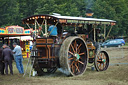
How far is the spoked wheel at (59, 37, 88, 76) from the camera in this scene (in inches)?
387

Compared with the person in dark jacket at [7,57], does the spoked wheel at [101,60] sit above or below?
below

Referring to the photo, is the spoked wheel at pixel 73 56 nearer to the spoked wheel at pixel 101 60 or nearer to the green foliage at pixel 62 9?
the spoked wheel at pixel 101 60

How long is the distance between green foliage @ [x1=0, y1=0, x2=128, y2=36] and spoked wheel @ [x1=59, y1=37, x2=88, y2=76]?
2891cm

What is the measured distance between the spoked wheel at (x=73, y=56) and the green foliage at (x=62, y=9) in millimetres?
28911

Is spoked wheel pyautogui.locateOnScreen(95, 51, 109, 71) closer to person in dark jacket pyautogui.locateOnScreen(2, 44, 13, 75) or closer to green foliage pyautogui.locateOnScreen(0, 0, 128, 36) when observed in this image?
person in dark jacket pyautogui.locateOnScreen(2, 44, 13, 75)

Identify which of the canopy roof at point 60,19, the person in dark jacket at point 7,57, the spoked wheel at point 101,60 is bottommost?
the spoked wheel at point 101,60

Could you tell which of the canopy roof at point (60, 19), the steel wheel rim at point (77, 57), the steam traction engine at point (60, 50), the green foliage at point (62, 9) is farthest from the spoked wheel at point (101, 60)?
the green foliage at point (62, 9)

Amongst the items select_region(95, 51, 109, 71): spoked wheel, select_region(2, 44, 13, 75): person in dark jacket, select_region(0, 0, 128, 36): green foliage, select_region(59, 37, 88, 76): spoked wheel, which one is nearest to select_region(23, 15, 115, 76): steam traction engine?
select_region(59, 37, 88, 76): spoked wheel

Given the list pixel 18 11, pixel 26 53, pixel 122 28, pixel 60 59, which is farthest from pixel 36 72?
pixel 122 28

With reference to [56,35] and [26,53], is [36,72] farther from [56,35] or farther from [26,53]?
[26,53]

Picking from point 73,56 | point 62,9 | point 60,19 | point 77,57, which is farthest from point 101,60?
point 62,9

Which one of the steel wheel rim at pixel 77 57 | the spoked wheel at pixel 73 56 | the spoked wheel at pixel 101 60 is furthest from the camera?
the spoked wheel at pixel 101 60

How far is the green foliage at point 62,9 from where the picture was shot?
41438 millimetres

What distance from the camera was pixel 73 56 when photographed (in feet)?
34.3
